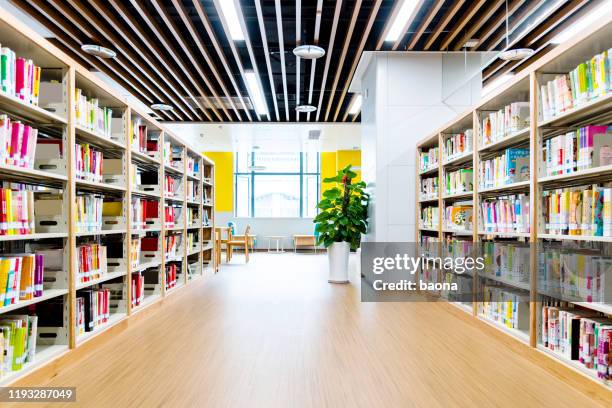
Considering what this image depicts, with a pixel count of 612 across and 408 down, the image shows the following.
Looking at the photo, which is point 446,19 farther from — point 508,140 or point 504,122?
point 508,140

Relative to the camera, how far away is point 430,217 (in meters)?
5.93

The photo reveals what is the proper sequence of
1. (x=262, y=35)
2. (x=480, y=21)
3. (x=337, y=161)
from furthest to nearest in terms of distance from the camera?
(x=337, y=161) → (x=262, y=35) → (x=480, y=21)

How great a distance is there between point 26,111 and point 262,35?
3532mm

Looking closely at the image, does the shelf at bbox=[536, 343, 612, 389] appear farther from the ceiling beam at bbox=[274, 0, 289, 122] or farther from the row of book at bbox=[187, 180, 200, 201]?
the row of book at bbox=[187, 180, 200, 201]

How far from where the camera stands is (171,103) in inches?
365

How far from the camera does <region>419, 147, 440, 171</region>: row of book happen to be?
5.77m

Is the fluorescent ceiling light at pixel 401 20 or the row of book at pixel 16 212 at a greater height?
the fluorescent ceiling light at pixel 401 20

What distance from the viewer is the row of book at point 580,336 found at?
2.50 m

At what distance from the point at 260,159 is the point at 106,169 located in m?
12.4

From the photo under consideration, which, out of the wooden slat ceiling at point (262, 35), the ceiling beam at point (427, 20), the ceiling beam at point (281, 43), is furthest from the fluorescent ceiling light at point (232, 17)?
the ceiling beam at point (427, 20)

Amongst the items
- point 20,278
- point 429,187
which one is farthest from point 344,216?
point 20,278

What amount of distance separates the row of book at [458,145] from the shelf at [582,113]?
1397mm

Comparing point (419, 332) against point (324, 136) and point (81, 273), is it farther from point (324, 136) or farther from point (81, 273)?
point (324, 136)

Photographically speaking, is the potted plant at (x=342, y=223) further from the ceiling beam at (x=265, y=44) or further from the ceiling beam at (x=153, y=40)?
the ceiling beam at (x=153, y=40)
